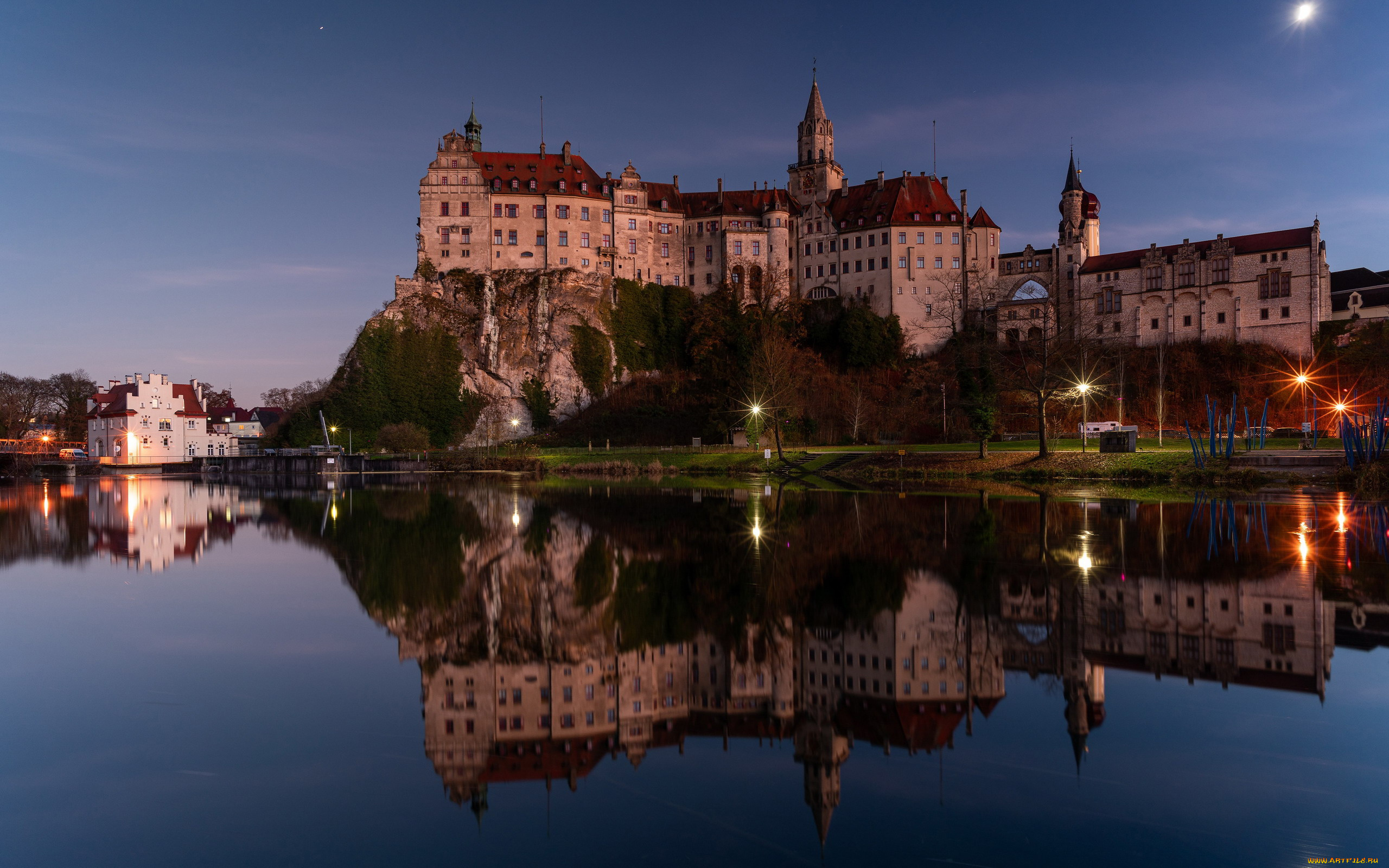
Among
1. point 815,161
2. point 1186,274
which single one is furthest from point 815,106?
point 1186,274

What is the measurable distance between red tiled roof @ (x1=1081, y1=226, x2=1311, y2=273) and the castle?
0.13 metres

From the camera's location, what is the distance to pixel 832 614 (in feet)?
31.4

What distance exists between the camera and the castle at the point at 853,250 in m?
Result: 67.8

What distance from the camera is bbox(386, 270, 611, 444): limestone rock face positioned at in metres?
74.3

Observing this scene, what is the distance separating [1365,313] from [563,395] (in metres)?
67.3

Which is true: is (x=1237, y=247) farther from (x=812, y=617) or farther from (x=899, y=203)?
(x=812, y=617)

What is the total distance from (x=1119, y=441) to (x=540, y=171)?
197 ft

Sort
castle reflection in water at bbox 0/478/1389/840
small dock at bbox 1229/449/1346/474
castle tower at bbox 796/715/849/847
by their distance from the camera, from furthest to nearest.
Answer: small dock at bbox 1229/449/1346/474, castle reflection in water at bbox 0/478/1389/840, castle tower at bbox 796/715/849/847

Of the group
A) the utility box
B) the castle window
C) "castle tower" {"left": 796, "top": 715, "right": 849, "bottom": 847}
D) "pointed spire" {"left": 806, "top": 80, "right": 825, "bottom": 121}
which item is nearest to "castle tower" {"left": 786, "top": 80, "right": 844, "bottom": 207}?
"pointed spire" {"left": 806, "top": 80, "right": 825, "bottom": 121}

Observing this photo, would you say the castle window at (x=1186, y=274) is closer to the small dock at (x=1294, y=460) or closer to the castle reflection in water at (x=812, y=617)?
the small dock at (x=1294, y=460)

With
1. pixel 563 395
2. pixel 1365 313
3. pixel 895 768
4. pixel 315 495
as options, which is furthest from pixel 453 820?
pixel 1365 313

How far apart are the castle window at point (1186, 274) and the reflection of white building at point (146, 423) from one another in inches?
3661

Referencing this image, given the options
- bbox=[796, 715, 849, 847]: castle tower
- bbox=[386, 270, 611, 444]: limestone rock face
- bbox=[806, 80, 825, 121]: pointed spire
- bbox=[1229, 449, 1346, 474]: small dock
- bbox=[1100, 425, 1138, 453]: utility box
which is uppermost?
bbox=[806, 80, 825, 121]: pointed spire

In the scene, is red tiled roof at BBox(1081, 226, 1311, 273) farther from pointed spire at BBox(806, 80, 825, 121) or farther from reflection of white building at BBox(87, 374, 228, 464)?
reflection of white building at BBox(87, 374, 228, 464)
